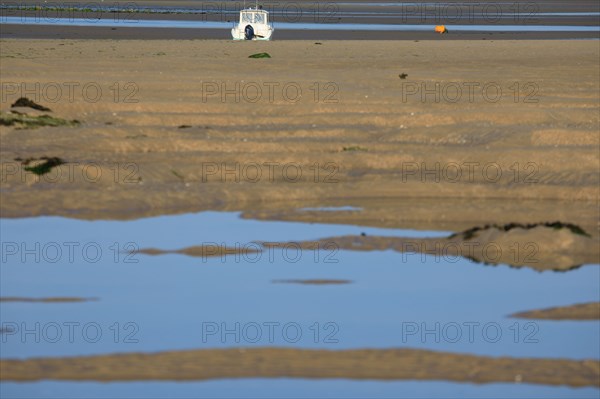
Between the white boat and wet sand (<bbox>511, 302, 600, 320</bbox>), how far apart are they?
112 feet

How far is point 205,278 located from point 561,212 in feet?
16.6

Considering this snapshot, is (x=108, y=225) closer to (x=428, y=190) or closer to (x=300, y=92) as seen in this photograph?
(x=428, y=190)

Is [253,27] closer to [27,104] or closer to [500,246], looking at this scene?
[27,104]

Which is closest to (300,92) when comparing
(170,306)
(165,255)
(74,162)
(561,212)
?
(74,162)

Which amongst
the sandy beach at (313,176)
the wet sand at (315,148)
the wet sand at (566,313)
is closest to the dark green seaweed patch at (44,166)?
the sandy beach at (313,176)

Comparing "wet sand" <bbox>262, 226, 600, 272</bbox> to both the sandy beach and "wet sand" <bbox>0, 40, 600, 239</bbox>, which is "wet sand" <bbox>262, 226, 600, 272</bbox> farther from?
"wet sand" <bbox>0, 40, 600, 239</bbox>

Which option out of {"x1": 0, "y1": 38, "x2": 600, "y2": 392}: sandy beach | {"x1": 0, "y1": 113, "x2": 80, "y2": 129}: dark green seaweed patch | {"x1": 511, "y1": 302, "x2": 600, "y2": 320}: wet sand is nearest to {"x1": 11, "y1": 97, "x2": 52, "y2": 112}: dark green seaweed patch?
{"x1": 0, "y1": 38, "x2": 600, "y2": 392}: sandy beach

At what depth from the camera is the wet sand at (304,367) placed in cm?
929

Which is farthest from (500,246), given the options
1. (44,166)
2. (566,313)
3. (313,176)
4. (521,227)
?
(44,166)

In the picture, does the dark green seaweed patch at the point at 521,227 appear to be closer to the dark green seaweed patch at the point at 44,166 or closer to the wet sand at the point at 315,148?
the wet sand at the point at 315,148

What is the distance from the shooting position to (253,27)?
44.8 meters

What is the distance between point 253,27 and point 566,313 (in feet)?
114

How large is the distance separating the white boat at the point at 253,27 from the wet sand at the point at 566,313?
34.2 metres

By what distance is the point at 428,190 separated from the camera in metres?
16.4
